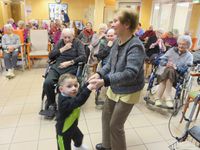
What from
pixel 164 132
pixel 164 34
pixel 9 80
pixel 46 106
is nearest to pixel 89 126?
pixel 46 106

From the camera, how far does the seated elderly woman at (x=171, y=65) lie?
2615mm

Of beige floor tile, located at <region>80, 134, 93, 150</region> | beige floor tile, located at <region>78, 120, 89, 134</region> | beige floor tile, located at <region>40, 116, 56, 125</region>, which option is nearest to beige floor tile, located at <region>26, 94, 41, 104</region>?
beige floor tile, located at <region>40, 116, 56, 125</region>

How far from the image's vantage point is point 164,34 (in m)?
4.65

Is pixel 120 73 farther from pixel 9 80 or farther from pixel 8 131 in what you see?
pixel 9 80

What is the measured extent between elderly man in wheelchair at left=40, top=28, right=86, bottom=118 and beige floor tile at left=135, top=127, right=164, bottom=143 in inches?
45.0

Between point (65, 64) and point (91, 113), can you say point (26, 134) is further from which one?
point (65, 64)

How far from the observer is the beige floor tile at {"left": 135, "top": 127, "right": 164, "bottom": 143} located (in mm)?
2130

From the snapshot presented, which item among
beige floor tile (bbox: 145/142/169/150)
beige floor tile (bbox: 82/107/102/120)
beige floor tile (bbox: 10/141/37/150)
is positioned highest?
beige floor tile (bbox: 82/107/102/120)

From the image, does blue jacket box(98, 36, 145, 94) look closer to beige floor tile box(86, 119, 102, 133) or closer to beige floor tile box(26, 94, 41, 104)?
beige floor tile box(86, 119, 102, 133)

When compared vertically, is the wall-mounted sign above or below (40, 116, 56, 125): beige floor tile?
above

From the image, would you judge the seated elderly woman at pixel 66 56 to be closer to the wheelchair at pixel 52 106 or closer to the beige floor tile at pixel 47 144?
the wheelchair at pixel 52 106

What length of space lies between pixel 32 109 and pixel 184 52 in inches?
90.7

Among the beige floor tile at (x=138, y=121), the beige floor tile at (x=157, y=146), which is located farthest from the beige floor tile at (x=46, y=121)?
the beige floor tile at (x=157, y=146)

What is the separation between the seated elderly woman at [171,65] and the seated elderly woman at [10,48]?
119 inches
